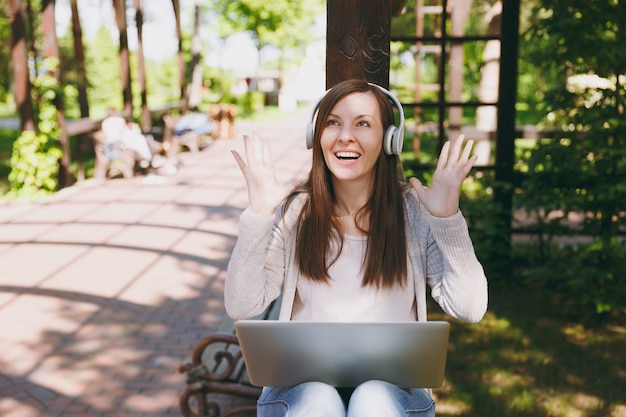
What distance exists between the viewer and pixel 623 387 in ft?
12.7

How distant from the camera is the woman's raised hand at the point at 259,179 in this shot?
2.01 m

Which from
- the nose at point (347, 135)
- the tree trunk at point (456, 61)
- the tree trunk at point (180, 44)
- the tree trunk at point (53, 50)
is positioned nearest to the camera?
the nose at point (347, 135)

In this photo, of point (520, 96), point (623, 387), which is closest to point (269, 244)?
point (623, 387)

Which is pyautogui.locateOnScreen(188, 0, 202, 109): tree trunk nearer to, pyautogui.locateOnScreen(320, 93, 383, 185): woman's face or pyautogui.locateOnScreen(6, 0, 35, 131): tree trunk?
pyautogui.locateOnScreen(6, 0, 35, 131): tree trunk

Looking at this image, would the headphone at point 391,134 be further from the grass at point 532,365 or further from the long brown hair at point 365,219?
the grass at point 532,365

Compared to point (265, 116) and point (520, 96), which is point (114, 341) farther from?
point (520, 96)

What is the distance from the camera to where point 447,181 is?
1986mm

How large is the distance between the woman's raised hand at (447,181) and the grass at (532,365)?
190cm

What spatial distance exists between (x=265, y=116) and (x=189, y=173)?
47.8 feet

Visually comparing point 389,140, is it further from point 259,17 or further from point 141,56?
point 259,17

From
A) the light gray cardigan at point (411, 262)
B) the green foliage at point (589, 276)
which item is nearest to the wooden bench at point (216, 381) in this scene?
the light gray cardigan at point (411, 262)

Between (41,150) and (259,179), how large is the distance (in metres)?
8.74

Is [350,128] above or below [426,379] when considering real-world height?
above

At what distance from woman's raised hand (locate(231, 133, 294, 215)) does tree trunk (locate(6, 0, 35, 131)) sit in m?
8.56
